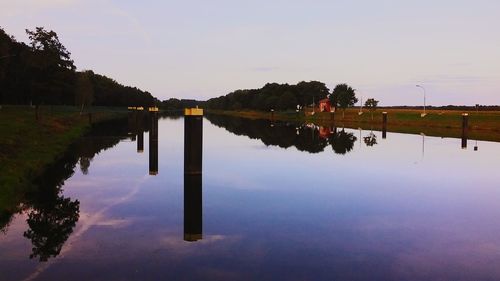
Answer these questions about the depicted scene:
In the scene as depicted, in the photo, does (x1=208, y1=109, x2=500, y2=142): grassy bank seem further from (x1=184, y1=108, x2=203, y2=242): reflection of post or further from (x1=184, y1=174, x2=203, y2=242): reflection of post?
(x1=184, y1=174, x2=203, y2=242): reflection of post

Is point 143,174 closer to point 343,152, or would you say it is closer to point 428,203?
point 428,203

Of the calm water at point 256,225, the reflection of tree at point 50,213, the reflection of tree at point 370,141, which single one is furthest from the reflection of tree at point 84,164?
the reflection of tree at point 370,141

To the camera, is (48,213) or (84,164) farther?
(84,164)

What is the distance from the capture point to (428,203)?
1866cm

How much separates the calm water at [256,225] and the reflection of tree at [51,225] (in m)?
0.03

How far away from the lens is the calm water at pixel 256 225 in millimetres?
10680

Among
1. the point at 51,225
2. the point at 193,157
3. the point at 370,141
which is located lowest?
the point at 51,225

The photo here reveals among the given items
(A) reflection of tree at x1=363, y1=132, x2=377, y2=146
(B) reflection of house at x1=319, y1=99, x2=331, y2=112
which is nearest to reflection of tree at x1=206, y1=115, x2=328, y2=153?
(A) reflection of tree at x1=363, y1=132, x2=377, y2=146

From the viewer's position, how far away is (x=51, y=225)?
1442 centimetres

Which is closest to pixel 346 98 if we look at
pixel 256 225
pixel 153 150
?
pixel 153 150

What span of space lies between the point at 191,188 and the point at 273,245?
7.92m

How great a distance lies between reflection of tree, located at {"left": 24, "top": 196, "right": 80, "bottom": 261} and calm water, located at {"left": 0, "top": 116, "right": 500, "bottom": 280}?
3cm

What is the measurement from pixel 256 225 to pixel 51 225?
19.8ft

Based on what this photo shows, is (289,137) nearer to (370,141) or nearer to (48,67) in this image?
(370,141)
